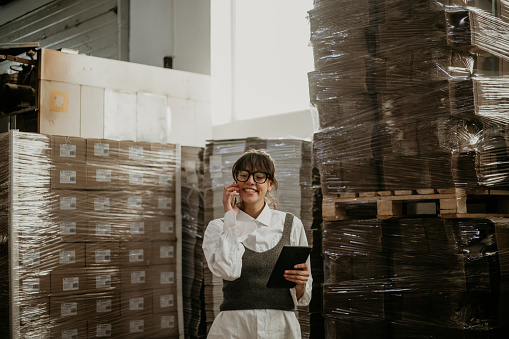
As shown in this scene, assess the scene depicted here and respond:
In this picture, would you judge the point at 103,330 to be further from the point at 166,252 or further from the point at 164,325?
the point at 166,252

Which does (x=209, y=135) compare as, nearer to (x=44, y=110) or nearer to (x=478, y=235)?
(x=44, y=110)

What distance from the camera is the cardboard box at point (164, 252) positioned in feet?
18.2

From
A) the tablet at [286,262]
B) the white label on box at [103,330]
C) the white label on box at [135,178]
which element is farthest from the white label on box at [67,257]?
the tablet at [286,262]

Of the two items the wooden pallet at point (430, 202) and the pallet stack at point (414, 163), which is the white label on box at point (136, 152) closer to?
the pallet stack at point (414, 163)

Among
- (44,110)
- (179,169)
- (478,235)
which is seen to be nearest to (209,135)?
(179,169)

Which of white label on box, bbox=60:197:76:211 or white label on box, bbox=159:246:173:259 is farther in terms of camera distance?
white label on box, bbox=159:246:173:259

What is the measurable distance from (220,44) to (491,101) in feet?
14.1

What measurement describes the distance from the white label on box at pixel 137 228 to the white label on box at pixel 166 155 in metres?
0.70

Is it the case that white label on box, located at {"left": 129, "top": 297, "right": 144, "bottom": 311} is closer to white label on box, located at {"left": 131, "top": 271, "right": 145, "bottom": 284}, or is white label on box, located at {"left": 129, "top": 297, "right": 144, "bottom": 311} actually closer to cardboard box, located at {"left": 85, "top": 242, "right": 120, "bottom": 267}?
white label on box, located at {"left": 131, "top": 271, "right": 145, "bottom": 284}

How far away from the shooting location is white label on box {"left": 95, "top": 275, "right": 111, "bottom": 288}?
521cm

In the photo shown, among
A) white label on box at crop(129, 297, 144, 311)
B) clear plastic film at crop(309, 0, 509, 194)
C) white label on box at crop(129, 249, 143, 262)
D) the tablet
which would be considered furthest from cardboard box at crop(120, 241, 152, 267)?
the tablet

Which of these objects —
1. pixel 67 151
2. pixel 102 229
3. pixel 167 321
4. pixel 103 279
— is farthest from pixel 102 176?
pixel 167 321

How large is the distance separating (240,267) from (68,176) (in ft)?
10.1

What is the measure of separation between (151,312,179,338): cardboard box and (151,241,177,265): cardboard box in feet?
1.69
